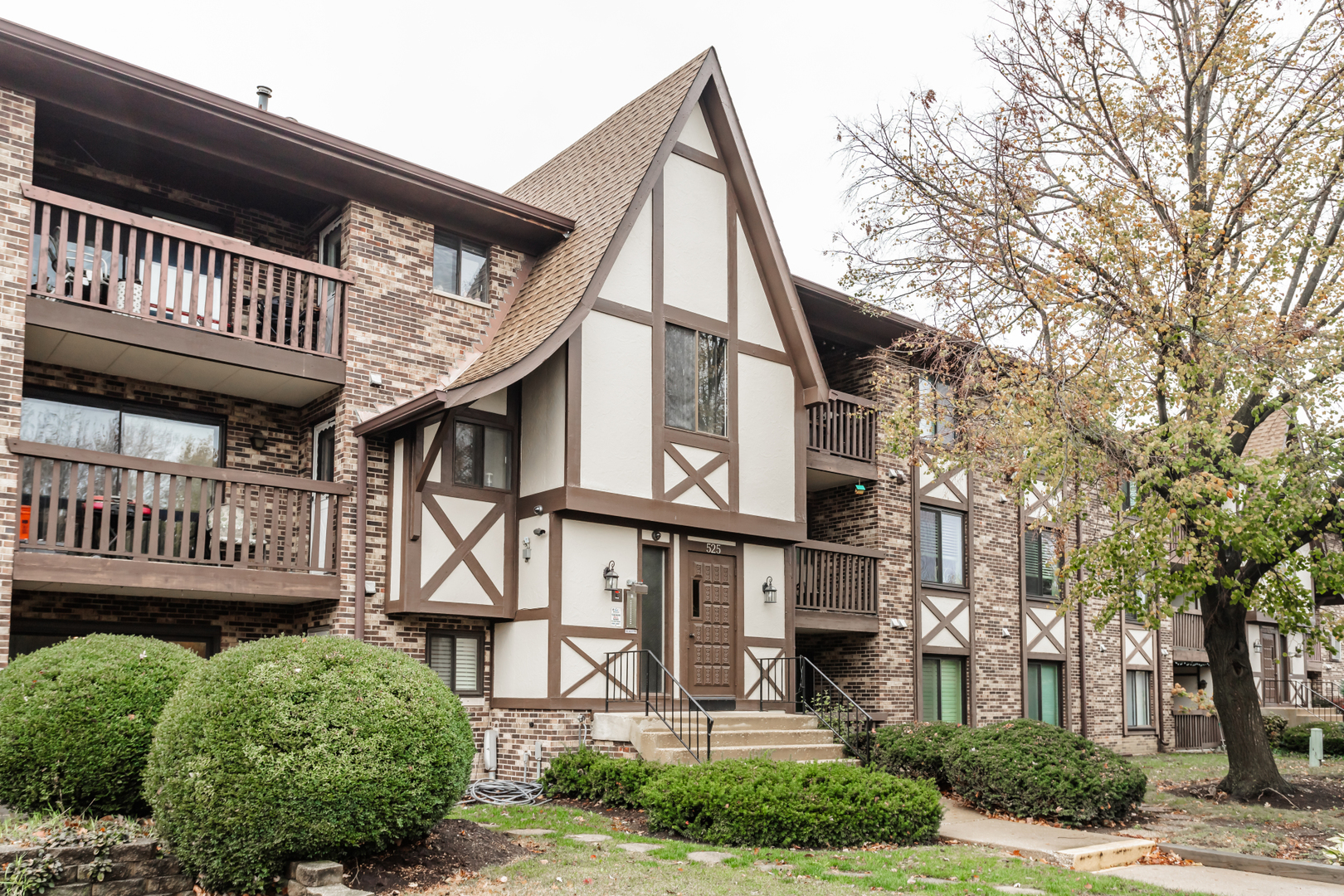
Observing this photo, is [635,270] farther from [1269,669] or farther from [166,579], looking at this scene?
[1269,669]

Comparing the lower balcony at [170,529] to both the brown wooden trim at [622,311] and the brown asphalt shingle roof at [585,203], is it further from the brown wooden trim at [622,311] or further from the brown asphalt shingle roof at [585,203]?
the brown wooden trim at [622,311]

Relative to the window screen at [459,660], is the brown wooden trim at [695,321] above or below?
above

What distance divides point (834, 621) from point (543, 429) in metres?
6.76

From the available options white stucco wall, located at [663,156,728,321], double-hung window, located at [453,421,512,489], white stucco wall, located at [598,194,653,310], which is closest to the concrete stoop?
double-hung window, located at [453,421,512,489]

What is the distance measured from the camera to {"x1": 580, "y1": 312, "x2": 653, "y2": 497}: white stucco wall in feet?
47.4

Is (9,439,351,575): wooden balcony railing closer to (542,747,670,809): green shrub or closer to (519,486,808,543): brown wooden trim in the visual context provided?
(519,486,808,543): brown wooden trim

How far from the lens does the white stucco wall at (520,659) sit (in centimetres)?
1391

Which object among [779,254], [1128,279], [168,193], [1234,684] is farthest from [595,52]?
[1234,684]

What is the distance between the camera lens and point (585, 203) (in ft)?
52.9

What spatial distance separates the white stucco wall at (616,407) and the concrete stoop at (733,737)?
10.1 ft

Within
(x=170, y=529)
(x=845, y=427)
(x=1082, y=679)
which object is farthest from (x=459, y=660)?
(x=1082, y=679)

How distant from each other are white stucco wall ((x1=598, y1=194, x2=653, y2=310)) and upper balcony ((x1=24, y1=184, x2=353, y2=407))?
11.7 ft

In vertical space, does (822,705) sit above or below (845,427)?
below

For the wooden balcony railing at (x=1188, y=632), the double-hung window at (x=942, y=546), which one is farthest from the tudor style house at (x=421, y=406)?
the wooden balcony railing at (x=1188, y=632)
